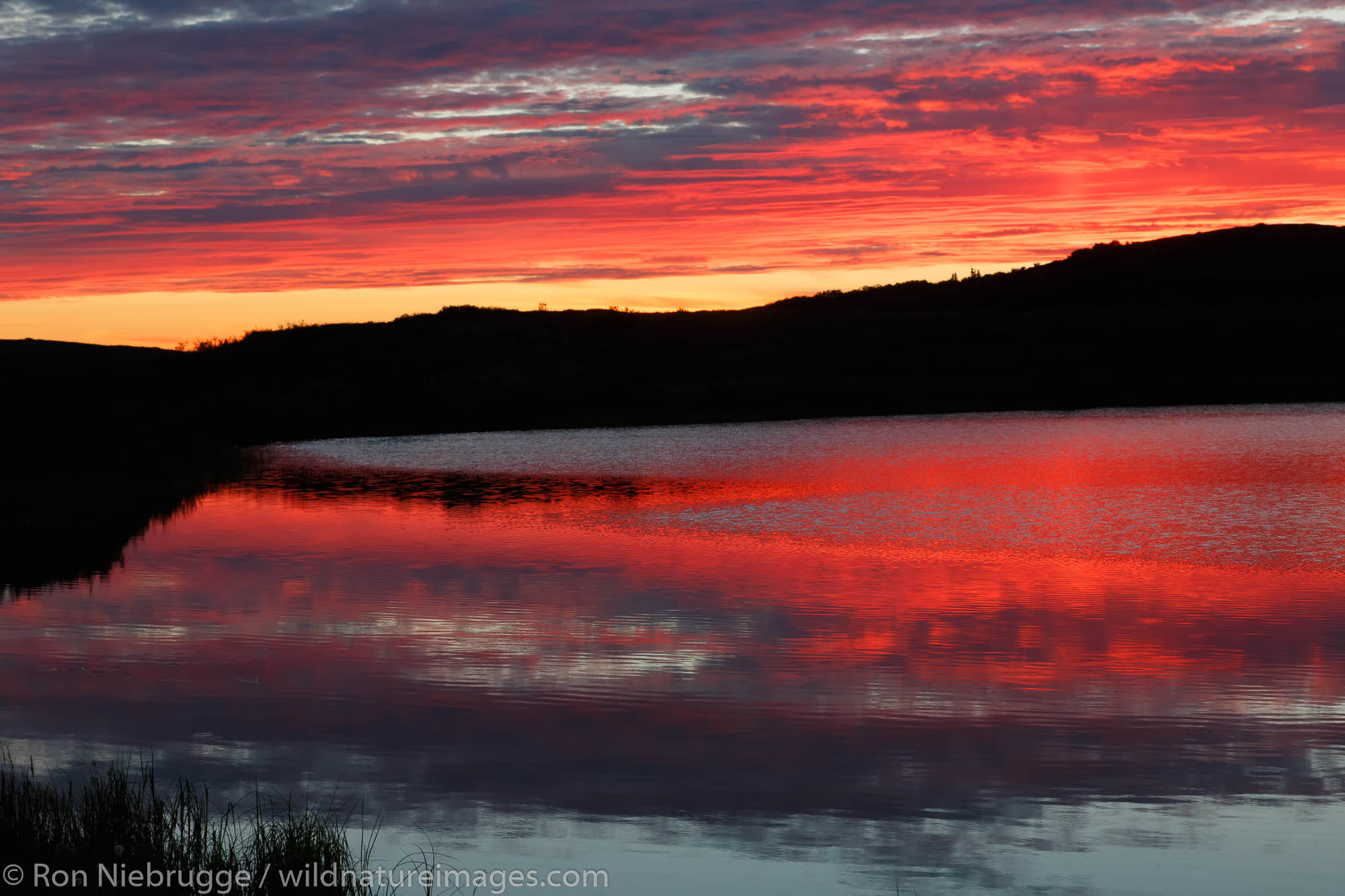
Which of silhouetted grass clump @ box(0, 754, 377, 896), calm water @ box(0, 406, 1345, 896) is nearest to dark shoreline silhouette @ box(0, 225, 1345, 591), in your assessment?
calm water @ box(0, 406, 1345, 896)

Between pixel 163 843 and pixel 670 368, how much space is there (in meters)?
73.8

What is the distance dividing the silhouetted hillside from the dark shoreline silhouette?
0.18 meters

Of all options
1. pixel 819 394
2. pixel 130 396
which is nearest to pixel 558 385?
pixel 819 394

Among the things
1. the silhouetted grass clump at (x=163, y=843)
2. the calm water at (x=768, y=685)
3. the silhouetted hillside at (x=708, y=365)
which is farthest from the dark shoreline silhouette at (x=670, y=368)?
the silhouetted grass clump at (x=163, y=843)

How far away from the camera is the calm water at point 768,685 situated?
23.7ft

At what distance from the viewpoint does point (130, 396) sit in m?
50.6

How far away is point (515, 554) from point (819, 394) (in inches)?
2134

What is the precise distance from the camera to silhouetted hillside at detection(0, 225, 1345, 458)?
62.4 meters

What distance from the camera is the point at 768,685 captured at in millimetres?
10789

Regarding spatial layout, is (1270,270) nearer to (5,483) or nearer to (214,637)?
(5,483)

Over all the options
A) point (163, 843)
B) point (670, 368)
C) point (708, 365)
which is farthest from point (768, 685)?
point (708, 365)

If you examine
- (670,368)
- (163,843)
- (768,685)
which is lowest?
(768,685)

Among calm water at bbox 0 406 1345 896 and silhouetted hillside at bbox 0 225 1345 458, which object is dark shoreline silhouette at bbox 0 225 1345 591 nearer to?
silhouetted hillside at bbox 0 225 1345 458

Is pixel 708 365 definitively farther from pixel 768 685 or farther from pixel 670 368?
pixel 768 685
